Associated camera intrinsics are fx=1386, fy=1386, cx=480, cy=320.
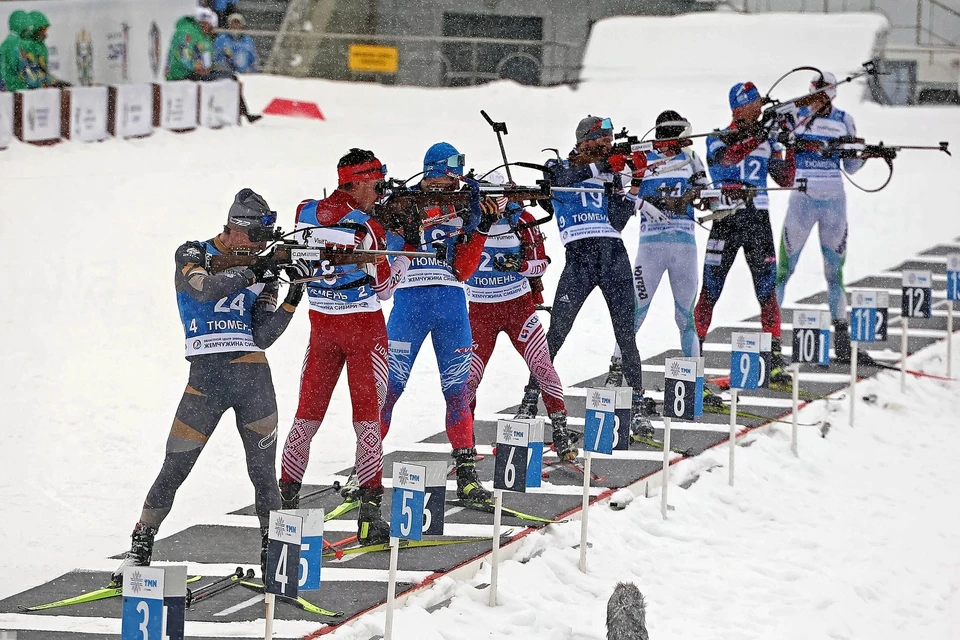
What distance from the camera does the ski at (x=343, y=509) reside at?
7828mm

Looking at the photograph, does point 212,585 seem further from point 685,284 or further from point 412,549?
point 685,284

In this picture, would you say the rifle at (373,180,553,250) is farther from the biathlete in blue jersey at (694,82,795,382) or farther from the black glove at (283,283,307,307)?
the biathlete in blue jersey at (694,82,795,382)

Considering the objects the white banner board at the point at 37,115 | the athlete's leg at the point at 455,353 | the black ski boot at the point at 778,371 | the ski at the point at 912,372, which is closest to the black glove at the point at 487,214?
the athlete's leg at the point at 455,353

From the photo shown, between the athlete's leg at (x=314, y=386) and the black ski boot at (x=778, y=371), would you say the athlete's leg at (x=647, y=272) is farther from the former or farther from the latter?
the athlete's leg at (x=314, y=386)

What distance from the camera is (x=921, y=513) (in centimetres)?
884

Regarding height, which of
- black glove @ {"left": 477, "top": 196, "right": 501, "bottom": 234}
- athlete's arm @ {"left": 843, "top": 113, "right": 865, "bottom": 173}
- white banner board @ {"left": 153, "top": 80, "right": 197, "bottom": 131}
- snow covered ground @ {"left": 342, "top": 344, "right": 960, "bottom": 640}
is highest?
white banner board @ {"left": 153, "top": 80, "right": 197, "bottom": 131}

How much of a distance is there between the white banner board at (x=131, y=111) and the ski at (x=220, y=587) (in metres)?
13.1

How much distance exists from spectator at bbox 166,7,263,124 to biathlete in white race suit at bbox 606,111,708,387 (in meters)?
11.4

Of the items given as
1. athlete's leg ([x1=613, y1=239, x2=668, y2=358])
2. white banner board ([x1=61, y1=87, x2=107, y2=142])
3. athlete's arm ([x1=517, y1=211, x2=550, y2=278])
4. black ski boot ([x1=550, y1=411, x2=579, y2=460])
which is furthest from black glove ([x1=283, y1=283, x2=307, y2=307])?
white banner board ([x1=61, y1=87, x2=107, y2=142])

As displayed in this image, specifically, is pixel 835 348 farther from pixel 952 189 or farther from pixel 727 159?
pixel 952 189

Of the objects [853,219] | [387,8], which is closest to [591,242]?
[853,219]

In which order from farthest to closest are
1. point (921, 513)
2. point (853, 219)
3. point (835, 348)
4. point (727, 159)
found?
1. point (853, 219)
2. point (835, 348)
3. point (727, 159)
4. point (921, 513)

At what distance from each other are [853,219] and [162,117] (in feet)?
31.0

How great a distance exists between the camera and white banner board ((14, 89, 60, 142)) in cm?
1767
